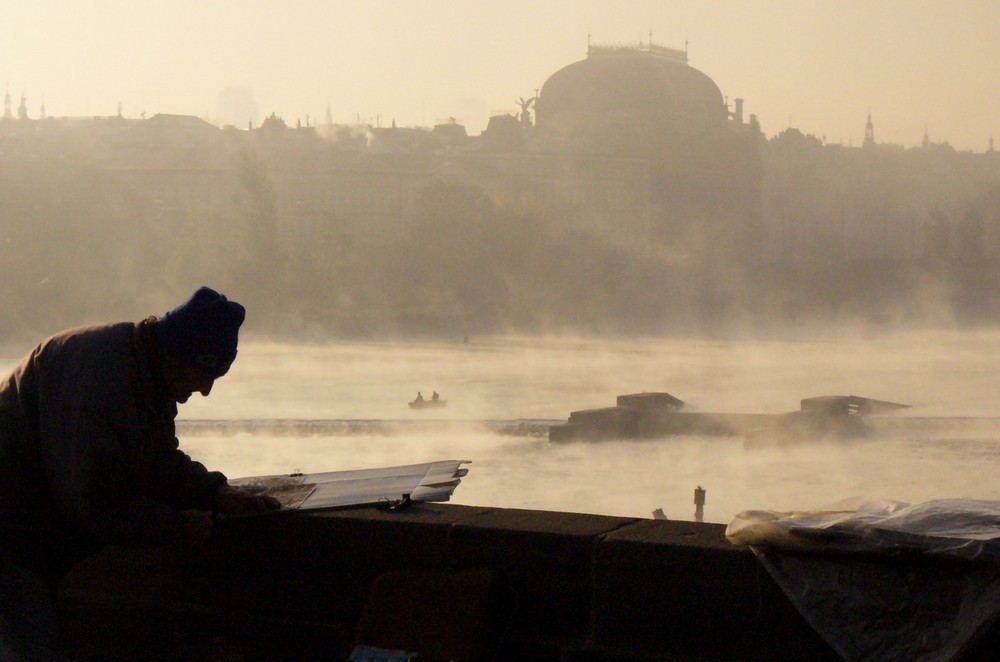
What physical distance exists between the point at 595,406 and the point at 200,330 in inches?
1622

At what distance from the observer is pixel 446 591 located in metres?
3.40

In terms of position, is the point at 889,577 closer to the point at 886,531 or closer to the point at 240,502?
the point at 886,531

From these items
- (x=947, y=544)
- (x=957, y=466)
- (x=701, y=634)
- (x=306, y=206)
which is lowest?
(x=957, y=466)

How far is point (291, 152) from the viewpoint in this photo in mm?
80875

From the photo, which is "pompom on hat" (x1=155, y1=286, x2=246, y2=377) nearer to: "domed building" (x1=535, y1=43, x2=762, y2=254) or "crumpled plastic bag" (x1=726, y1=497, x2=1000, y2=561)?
"crumpled plastic bag" (x1=726, y1=497, x2=1000, y2=561)

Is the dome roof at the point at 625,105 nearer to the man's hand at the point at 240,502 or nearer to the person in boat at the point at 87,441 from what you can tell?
the man's hand at the point at 240,502

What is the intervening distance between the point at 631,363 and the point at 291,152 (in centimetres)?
3277

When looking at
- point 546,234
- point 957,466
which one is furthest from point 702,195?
point 957,466

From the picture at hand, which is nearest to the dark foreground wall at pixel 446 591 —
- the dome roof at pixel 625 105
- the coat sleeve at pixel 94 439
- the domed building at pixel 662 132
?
the coat sleeve at pixel 94 439

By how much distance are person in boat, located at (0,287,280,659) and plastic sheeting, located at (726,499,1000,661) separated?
1.35 metres

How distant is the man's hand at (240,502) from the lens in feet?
12.3

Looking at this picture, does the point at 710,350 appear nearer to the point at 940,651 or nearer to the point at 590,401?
the point at 590,401

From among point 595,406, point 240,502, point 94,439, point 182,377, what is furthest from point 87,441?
point 595,406

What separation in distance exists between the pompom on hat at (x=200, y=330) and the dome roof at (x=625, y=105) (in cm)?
8457
